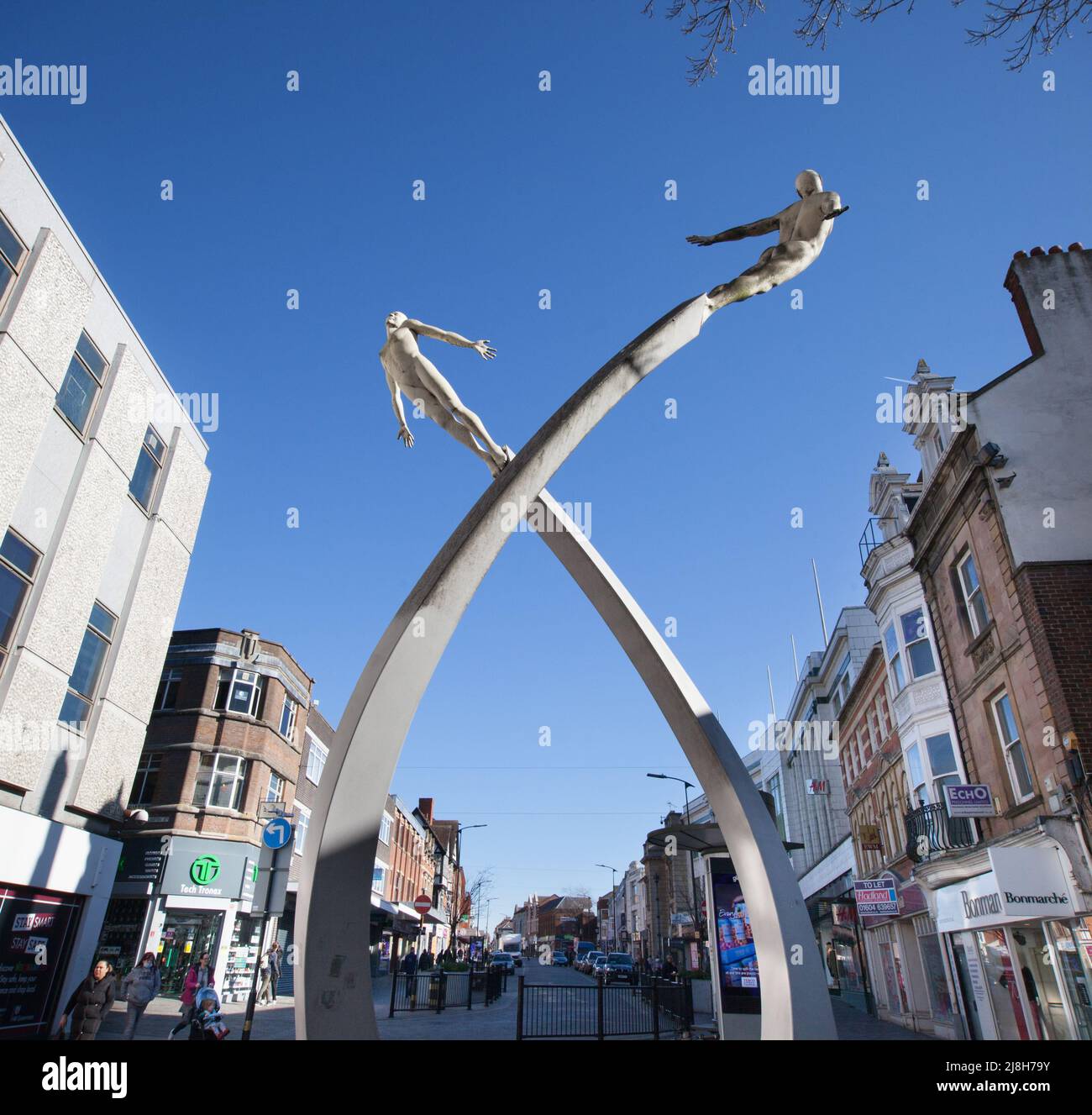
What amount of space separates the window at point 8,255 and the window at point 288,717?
17.5 m

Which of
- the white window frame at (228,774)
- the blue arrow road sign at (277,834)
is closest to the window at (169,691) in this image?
the white window frame at (228,774)

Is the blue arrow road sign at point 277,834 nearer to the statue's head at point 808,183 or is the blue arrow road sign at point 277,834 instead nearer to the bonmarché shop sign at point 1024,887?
the statue's head at point 808,183

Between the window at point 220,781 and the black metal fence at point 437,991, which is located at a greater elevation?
the window at point 220,781

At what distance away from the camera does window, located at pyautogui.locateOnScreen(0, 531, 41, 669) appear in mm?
14180

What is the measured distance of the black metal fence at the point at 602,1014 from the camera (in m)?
15.4

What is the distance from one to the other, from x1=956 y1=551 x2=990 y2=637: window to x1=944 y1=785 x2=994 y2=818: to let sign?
323cm

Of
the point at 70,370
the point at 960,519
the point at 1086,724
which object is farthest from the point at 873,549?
the point at 70,370

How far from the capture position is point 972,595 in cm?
1661

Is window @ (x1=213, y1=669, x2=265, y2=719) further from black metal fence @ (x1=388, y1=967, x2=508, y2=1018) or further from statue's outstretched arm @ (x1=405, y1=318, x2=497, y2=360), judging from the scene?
statue's outstretched arm @ (x1=405, y1=318, x2=497, y2=360)

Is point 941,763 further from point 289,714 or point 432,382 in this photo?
point 289,714

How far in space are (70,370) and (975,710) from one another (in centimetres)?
2089

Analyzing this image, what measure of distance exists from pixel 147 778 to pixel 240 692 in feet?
12.6

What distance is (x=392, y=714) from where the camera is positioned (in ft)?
18.1
